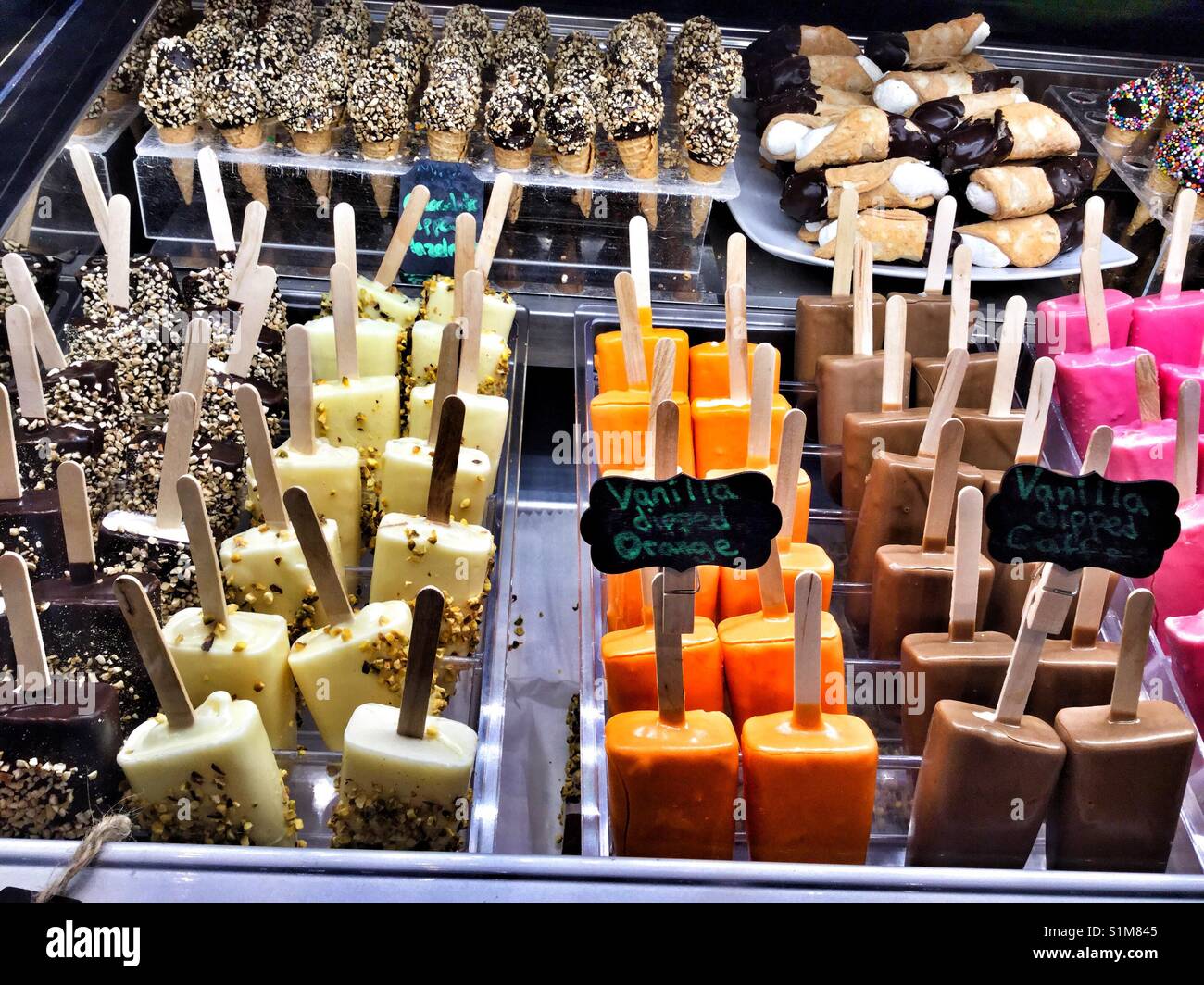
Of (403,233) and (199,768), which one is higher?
(403,233)

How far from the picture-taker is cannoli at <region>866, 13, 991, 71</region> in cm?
275

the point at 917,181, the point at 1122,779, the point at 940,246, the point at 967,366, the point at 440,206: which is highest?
the point at 917,181

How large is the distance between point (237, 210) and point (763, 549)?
1652 millimetres

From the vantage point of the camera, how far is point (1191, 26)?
2764 mm

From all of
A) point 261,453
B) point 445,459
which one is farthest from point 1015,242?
point 261,453

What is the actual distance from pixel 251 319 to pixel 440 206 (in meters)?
0.58

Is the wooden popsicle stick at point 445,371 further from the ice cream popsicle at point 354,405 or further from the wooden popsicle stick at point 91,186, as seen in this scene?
the wooden popsicle stick at point 91,186

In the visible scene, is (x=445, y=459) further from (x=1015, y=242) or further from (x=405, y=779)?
(x=1015, y=242)

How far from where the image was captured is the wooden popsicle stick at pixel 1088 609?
A: 1.50m

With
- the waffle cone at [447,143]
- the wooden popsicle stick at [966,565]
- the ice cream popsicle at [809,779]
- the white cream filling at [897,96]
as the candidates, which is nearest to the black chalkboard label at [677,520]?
the ice cream popsicle at [809,779]

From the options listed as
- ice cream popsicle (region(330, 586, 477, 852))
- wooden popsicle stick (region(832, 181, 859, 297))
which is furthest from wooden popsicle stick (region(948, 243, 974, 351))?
ice cream popsicle (region(330, 586, 477, 852))

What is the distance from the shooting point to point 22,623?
4.15 ft
